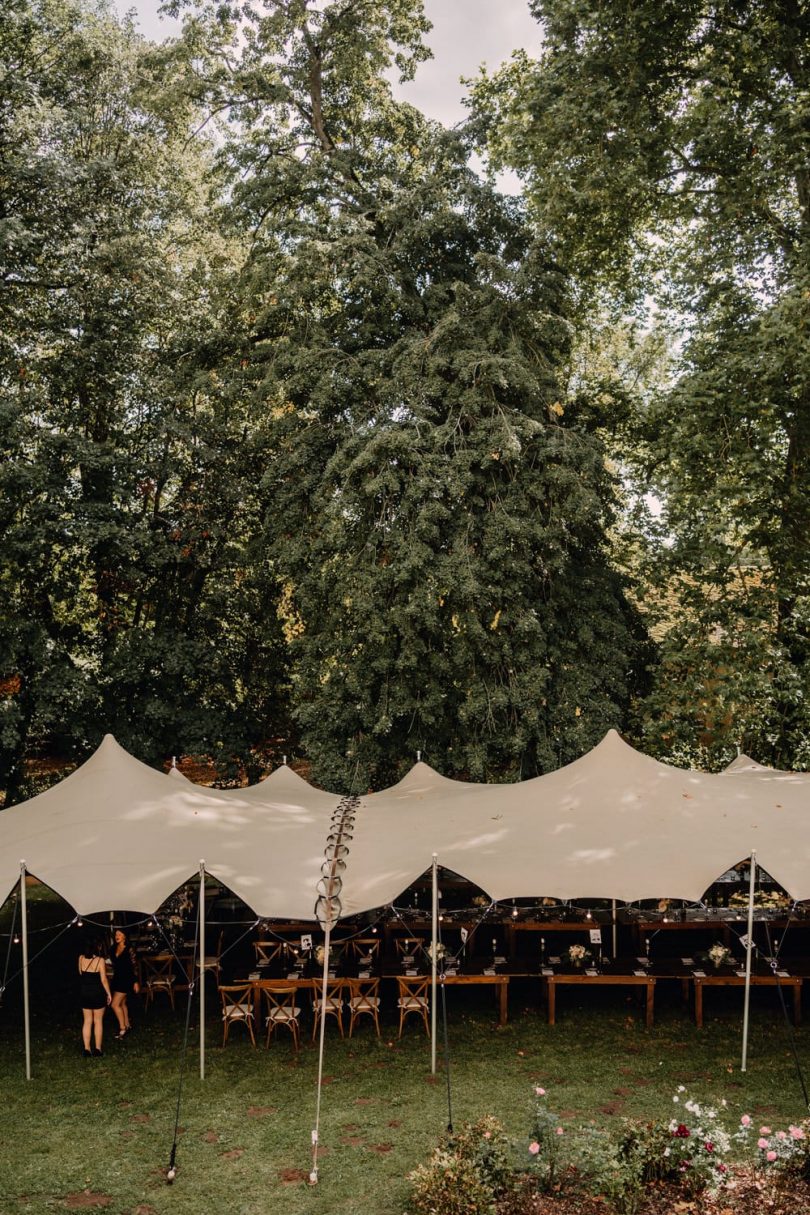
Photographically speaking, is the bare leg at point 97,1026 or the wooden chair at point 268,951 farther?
the wooden chair at point 268,951

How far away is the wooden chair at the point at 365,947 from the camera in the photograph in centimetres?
1185

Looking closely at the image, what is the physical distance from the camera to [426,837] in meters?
10.5

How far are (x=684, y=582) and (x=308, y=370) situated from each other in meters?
7.21

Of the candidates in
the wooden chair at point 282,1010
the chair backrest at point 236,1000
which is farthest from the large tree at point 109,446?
the wooden chair at point 282,1010

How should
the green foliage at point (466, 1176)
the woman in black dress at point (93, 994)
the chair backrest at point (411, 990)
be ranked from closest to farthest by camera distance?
the green foliage at point (466, 1176) → the woman in black dress at point (93, 994) → the chair backrest at point (411, 990)

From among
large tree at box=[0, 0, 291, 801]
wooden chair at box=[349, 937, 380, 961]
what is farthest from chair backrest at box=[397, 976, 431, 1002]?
large tree at box=[0, 0, 291, 801]

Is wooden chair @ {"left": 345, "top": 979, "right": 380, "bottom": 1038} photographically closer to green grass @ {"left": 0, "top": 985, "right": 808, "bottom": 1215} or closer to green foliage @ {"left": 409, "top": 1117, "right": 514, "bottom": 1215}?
green grass @ {"left": 0, "top": 985, "right": 808, "bottom": 1215}

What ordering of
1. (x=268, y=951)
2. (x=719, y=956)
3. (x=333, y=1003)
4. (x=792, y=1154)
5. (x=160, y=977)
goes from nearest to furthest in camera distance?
1. (x=792, y=1154)
2. (x=333, y=1003)
3. (x=719, y=956)
4. (x=160, y=977)
5. (x=268, y=951)

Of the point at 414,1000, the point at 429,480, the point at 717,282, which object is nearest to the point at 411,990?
the point at 414,1000

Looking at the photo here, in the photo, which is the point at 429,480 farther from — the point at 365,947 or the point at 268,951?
the point at 268,951

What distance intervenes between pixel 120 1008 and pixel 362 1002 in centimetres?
281

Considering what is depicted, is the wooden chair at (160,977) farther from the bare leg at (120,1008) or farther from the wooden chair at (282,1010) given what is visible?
the wooden chair at (282,1010)

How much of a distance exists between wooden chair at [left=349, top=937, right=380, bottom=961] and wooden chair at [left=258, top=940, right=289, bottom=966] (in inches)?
34.4

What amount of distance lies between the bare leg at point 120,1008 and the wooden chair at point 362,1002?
8.56 ft
